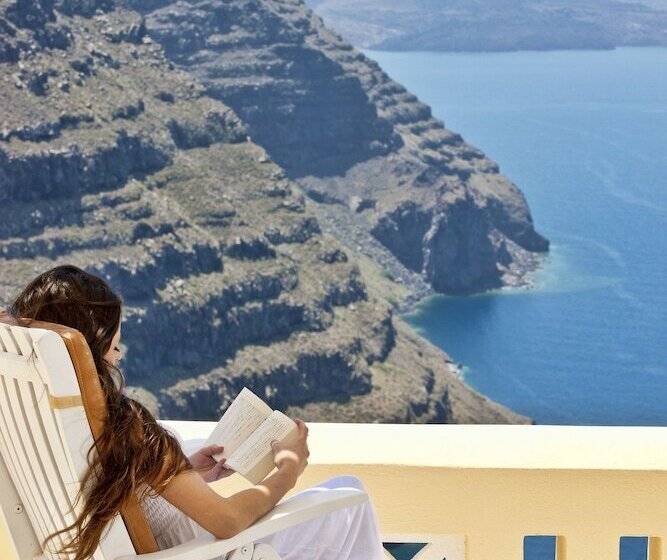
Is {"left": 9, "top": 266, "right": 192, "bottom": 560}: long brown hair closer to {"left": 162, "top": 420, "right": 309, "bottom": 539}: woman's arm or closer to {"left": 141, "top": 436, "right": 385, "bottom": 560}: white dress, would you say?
{"left": 162, "top": 420, "right": 309, "bottom": 539}: woman's arm

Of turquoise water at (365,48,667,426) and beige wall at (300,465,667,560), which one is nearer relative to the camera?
beige wall at (300,465,667,560)

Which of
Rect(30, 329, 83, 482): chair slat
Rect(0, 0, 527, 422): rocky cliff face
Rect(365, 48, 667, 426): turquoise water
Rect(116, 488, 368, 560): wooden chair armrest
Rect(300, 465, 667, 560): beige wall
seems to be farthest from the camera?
Rect(365, 48, 667, 426): turquoise water

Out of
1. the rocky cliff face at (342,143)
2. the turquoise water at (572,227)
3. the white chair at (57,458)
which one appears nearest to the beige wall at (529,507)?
the white chair at (57,458)

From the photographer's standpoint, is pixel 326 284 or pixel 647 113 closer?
pixel 326 284

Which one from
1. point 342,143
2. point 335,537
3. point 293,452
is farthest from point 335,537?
point 342,143

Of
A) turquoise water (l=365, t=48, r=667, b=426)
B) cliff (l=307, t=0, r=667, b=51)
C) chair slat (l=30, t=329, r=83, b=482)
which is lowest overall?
turquoise water (l=365, t=48, r=667, b=426)

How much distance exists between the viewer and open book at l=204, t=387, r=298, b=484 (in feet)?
4.47

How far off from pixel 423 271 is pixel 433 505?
230 ft

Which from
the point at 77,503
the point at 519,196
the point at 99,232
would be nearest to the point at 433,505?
the point at 77,503

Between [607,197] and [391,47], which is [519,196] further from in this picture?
[391,47]

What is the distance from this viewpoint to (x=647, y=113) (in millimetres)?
93500

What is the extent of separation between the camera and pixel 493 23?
9512cm

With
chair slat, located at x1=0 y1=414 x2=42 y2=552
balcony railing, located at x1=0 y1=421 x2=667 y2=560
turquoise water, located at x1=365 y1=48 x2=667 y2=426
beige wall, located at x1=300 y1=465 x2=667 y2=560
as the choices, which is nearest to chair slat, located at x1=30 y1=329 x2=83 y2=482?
chair slat, located at x1=0 y1=414 x2=42 y2=552

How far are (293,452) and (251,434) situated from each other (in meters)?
0.08
